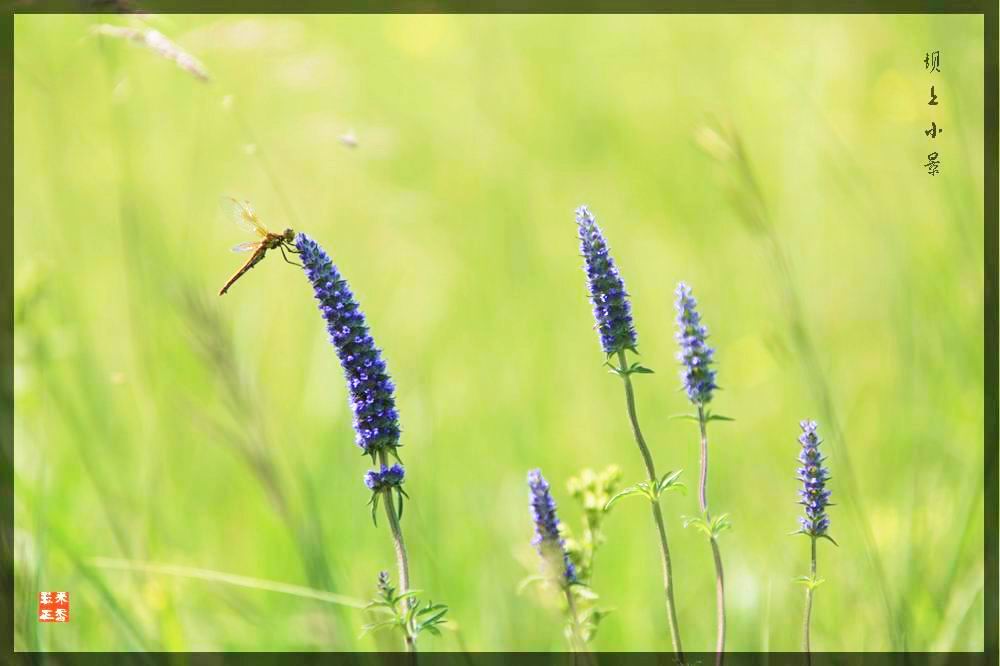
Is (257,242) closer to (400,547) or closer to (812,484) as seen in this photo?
(400,547)

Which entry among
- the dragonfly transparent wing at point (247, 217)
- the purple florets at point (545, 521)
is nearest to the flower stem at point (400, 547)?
the purple florets at point (545, 521)

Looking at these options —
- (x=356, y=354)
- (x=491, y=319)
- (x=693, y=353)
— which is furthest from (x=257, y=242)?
(x=491, y=319)

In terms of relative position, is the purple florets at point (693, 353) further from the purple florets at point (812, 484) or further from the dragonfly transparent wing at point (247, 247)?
the dragonfly transparent wing at point (247, 247)

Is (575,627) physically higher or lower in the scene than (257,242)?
lower

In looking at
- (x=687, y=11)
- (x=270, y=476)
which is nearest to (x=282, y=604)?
(x=270, y=476)

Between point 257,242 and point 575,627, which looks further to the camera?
point 257,242

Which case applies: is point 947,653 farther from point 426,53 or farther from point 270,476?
point 426,53

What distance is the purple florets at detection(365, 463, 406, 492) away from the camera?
1687 millimetres

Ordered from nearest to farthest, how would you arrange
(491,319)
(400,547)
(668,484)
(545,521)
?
(400,547) → (668,484) → (545,521) → (491,319)

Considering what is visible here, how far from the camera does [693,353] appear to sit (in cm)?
183

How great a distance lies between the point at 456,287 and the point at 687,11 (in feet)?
10.9

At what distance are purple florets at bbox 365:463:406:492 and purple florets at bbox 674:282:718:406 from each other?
50 cm

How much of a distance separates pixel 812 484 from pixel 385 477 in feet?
2.30

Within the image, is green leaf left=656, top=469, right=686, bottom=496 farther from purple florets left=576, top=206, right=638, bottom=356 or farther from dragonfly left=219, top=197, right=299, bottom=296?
dragonfly left=219, top=197, right=299, bottom=296
